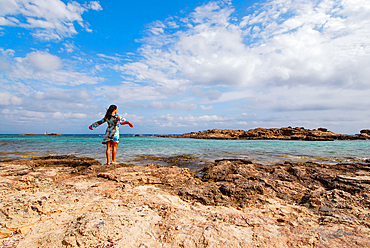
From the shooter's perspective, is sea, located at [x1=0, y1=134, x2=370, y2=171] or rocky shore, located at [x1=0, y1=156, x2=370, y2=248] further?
sea, located at [x1=0, y1=134, x2=370, y2=171]

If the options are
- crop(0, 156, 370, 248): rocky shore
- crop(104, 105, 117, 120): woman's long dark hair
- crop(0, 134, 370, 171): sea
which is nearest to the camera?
crop(0, 156, 370, 248): rocky shore

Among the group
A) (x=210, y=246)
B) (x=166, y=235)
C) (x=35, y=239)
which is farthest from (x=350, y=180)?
(x=35, y=239)

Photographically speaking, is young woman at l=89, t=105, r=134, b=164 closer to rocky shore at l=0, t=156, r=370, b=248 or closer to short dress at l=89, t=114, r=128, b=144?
short dress at l=89, t=114, r=128, b=144

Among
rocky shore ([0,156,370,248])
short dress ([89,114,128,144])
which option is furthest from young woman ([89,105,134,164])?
rocky shore ([0,156,370,248])

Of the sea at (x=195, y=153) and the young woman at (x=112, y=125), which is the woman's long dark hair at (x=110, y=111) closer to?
the young woman at (x=112, y=125)

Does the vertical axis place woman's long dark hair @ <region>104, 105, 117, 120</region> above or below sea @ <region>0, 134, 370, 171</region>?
above

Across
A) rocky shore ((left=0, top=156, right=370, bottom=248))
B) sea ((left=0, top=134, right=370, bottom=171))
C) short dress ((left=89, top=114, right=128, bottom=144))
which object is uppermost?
short dress ((left=89, top=114, right=128, bottom=144))

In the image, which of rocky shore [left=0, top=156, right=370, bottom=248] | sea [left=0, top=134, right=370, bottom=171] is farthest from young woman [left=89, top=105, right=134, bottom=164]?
rocky shore [left=0, top=156, right=370, bottom=248]

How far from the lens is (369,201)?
3305mm

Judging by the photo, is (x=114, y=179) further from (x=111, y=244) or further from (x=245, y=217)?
(x=245, y=217)

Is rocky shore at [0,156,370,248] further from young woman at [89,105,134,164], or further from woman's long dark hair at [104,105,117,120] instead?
woman's long dark hair at [104,105,117,120]

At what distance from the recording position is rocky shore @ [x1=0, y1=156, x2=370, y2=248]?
2.25 metres

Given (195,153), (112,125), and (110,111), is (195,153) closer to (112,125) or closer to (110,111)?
(112,125)

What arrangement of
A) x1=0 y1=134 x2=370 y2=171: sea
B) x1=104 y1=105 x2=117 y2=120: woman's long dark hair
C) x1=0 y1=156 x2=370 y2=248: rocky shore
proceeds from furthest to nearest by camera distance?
1. x1=0 y1=134 x2=370 y2=171: sea
2. x1=104 y1=105 x2=117 y2=120: woman's long dark hair
3. x1=0 y1=156 x2=370 y2=248: rocky shore
